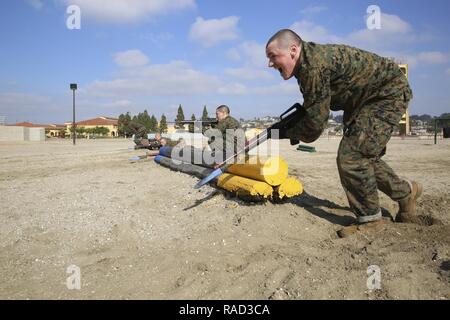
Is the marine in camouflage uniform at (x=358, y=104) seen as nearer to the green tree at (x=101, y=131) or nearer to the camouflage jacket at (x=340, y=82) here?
the camouflage jacket at (x=340, y=82)

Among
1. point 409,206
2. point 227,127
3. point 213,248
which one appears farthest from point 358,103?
point 227,127

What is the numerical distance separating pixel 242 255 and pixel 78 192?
3.87 meters

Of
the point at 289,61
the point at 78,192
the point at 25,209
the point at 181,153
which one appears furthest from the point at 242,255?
the point at 181,153

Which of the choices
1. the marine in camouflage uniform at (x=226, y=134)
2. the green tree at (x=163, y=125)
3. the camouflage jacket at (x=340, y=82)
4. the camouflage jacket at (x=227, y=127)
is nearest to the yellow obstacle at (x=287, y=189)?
the camouflage jacket at (x=340, y=82)

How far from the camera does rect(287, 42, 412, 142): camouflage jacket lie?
9.36 ft

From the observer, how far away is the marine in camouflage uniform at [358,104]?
2902mm

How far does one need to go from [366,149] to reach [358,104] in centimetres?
48

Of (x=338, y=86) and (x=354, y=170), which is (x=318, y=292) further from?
(x=338, y=86)

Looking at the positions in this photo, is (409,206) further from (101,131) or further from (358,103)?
(101,131)

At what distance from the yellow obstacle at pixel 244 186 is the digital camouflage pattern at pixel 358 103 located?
1.06 meters

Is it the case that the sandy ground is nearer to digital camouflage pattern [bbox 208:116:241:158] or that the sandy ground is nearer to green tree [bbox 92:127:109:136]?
digital camouflage pattern [bbox 208:116:241:158]

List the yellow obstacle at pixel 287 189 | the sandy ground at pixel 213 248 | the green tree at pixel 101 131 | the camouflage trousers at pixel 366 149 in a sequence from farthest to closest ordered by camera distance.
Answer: the green tree at pixel 101 131 → the yellow obstacle at pixel 287 189 → the camouflage trousers at pixel 366 149 → the sandy ground at pixel 213 248

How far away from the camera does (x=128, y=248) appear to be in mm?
3182

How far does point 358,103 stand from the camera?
326 centimetres
